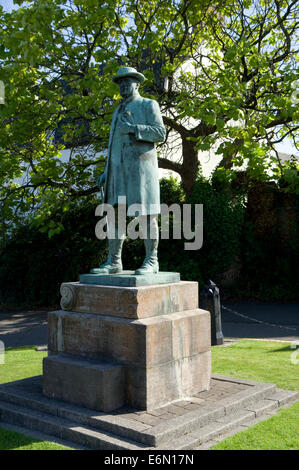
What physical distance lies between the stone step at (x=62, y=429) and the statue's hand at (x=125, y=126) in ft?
10.0

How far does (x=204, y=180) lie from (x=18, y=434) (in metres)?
11.1

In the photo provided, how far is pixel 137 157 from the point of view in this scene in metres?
5.42

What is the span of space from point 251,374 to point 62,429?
3.11 meters

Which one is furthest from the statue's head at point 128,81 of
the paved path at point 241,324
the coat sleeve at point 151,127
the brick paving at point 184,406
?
the paved path at point 241,324

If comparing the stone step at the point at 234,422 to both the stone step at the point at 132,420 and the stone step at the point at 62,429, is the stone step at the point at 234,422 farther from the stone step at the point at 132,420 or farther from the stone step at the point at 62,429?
the stone step at the point at 62,429

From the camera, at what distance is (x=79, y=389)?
192 inches

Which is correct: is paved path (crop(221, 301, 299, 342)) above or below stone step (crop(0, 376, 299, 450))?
below

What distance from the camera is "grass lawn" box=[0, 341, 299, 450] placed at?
14.0 feet

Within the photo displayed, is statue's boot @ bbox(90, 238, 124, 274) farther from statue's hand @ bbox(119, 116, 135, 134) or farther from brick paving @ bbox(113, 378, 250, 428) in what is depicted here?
brick paving @ bbox(113, 378, 250, 428)

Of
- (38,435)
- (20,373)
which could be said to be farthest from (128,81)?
(20,373)

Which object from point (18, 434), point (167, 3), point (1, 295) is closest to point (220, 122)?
point (167, 3)

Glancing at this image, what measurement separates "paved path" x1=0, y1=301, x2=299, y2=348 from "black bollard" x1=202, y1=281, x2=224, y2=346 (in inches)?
34.6

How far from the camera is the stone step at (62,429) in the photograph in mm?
4102

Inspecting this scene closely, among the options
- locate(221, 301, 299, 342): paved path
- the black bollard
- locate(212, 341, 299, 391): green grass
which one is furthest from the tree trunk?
locate(212, 341, 299, 391): green grass
